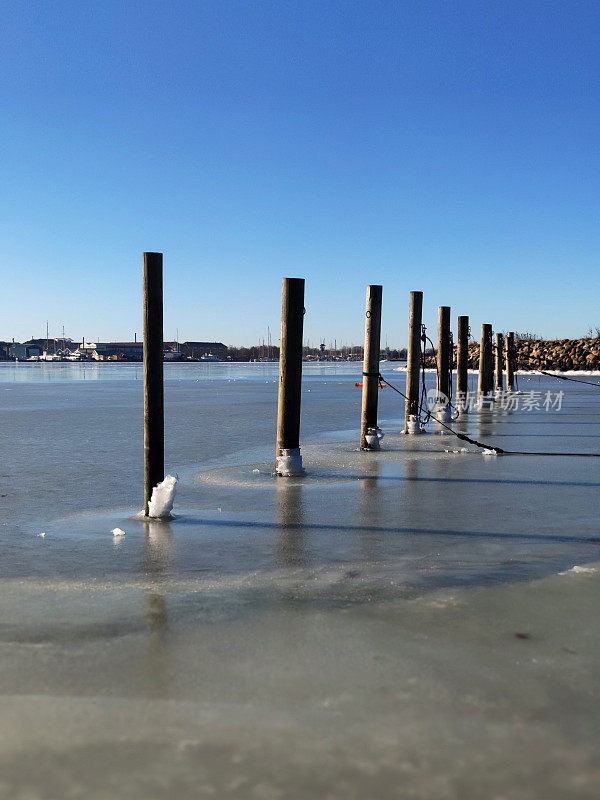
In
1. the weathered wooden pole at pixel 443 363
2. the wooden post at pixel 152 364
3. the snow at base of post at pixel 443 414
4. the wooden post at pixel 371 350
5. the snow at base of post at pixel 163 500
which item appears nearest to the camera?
the snow at base of post at pixel 163 500

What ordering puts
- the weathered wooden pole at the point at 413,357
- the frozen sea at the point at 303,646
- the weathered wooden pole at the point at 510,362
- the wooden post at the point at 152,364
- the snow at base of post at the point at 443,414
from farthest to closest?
the weathered wooden pole at the point at 510,362, the snow at base of post at the point at 443,414, the weathered wooden pole at the point at 413,357, the wooden post at the point at 152,364, the frozen sea at the point at 303,646

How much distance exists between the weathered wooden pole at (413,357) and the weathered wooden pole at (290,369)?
19.7 feet

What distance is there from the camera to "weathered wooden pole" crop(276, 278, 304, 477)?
34.5 ft

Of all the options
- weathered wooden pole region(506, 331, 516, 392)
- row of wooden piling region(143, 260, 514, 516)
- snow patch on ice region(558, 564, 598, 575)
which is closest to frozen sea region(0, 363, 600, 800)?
snow patch on ice region(558, 564, 598, 575)

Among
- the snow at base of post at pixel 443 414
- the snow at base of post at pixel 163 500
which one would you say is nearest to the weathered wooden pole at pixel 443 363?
the snow at base of post at pixel 443 414

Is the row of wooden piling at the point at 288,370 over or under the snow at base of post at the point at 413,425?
over

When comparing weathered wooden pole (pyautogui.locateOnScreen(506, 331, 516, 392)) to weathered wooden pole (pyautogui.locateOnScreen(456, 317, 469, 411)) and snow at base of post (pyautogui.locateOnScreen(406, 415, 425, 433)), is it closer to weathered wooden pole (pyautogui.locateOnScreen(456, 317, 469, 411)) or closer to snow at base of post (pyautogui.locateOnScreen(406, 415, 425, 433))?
weathered wooden pole (pyautogui.locateOnScreen(456, 317, 469, 411))

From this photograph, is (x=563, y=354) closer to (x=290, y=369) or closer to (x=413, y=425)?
(x=413, y=425)

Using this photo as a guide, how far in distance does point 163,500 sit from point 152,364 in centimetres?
138

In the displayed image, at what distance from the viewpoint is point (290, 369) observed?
10492 mm

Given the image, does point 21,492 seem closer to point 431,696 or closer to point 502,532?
point 502,532

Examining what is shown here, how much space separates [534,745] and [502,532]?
4.04 meters

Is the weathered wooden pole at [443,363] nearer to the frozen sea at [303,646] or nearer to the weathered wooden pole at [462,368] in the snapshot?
the weathered wooden pole at [462,368]

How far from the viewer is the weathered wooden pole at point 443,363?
61.1 feet
